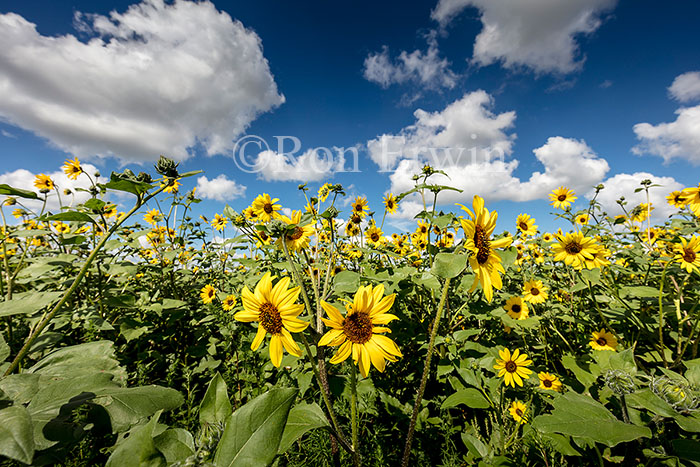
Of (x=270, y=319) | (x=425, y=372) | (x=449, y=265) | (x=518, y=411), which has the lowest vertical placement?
(x=518, y=411)

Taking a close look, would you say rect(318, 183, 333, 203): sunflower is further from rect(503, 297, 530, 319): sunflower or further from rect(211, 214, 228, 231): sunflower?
rect(211, 214, 228, 231): sunflower

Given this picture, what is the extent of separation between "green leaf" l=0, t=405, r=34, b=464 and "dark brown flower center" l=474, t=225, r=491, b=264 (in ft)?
4.48

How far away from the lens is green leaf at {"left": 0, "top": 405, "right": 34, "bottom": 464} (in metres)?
0.49

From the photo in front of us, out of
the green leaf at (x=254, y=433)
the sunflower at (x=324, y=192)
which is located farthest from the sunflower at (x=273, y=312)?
the sunflower at (x=324, y=192)

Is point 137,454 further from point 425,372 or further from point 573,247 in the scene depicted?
point 573,247

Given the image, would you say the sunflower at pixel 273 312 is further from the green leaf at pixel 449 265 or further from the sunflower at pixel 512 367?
the sunflower at pixel 512 367

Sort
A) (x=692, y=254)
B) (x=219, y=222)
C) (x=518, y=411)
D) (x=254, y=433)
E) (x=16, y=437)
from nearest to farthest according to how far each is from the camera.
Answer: (x=16, y=437), (x=254, y=433), (x=518, y=411), (x=692, y=254), (x=219, y=222)

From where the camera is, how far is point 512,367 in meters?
2.14

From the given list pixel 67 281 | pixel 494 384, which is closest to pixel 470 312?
pixel 494 384

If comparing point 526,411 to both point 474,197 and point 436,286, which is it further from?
point 474,197

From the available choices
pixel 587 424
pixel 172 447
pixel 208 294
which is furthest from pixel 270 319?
pixel 208 294

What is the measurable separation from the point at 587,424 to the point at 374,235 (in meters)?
3.46

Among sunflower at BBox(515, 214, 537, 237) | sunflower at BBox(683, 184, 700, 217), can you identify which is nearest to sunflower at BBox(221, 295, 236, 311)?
sunflower at BBox(515, 214, 537, 237)

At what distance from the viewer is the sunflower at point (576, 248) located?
2445mm
